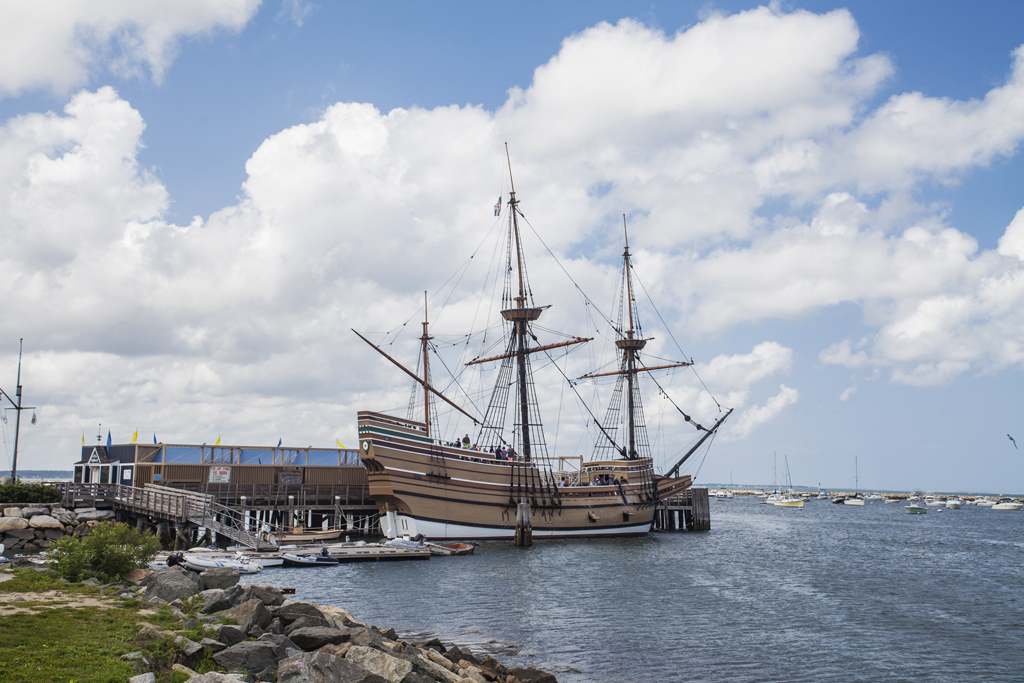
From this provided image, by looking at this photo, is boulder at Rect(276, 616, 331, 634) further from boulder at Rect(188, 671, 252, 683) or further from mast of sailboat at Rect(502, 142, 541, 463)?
mast of sailboat at Rect(502, 142, 541, 463)

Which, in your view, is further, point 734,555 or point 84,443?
point 84,443

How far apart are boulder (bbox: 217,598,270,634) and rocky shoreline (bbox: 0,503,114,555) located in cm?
2105

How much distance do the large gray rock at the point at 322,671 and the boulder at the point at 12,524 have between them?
2900 cm

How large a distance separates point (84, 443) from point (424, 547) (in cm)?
2989

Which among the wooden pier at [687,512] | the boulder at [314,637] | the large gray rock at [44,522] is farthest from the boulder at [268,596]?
the wooden pier at [687,512]

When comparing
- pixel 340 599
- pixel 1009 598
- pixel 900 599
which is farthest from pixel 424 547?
pixel 1009 598

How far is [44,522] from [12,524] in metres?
1.36

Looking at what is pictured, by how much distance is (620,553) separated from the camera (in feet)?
159

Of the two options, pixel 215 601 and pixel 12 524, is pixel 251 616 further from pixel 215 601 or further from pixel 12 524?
pixel 12 524

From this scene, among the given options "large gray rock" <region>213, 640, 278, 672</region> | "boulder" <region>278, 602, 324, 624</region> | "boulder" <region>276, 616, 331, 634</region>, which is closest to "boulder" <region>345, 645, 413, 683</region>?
"large gray rock" <region>213, 640, 278, 672</region>

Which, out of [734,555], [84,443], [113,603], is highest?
→ [84,443]

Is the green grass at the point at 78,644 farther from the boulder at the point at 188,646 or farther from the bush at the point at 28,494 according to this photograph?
the bush at the point at 28,494

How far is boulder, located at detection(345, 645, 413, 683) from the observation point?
1325 centimetres

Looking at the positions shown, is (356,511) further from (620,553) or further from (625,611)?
(625,611)
